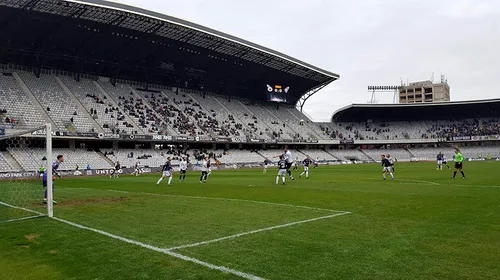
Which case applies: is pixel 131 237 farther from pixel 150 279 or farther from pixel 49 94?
pixel 49 94

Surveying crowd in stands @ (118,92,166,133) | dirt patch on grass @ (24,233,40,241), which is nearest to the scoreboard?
crowd in stands @ (118,92,166,133)

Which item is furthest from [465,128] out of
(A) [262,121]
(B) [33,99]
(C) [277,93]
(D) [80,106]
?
(B) [33,99]

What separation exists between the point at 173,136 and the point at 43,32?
23.5 meters

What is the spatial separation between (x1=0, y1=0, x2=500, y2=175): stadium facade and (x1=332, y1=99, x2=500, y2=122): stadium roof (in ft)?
1.24

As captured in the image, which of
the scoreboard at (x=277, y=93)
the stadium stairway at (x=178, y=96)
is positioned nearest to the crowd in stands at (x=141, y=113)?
the stadium stairway at (x=178, y=96)

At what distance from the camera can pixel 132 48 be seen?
60.6m

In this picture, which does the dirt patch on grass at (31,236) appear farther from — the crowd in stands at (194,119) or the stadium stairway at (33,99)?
the stadium stairway at (33,99)

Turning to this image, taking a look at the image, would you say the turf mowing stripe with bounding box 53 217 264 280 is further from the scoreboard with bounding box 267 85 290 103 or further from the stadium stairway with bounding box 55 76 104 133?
the scoreboard with bounding box 267 85 290 103

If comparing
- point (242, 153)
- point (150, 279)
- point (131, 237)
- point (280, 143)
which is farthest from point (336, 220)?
point (280, 143)

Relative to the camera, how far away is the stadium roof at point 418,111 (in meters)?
88.9

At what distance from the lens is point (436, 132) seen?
9288 cm

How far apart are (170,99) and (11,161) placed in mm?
33460

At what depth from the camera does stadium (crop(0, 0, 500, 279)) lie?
7.07 metres

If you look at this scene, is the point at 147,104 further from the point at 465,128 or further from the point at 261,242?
the point at 465,128
